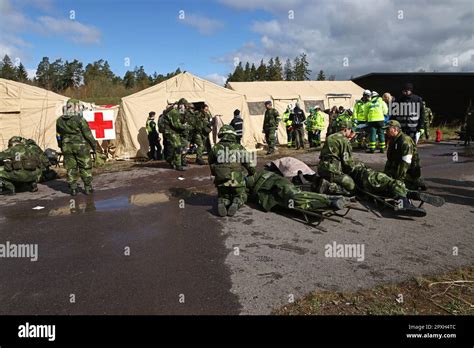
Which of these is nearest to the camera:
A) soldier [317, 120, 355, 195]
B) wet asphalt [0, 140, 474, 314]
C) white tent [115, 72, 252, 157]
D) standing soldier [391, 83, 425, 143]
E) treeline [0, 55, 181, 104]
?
wet asphalt [0, 140, 474, 314]

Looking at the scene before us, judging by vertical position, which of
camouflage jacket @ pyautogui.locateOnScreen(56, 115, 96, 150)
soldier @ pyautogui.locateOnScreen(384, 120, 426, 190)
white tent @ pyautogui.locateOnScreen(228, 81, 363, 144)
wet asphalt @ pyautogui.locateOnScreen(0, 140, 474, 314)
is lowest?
wet asphalt @ pyautogui.locateOnScreen(0, 140, 474, 314)

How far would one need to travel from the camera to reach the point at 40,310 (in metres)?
3.29

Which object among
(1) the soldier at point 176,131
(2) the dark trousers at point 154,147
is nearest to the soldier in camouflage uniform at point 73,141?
(1) the soldier at point 176,131

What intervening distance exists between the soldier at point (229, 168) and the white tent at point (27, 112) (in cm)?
844

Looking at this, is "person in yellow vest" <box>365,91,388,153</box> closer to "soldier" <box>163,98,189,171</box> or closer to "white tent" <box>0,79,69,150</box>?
"soldier" <box>163,98,189,171</box>

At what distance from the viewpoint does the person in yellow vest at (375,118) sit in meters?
10.8

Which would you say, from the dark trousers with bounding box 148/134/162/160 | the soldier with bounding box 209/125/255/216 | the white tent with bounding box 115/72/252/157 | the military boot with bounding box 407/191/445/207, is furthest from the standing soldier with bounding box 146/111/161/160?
the military boot with bounding box 407/191/445/207

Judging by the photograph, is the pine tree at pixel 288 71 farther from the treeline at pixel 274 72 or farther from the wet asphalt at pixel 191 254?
the wet asphalt at pixel 191 254

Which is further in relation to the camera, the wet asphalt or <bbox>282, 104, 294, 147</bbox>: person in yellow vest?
<bbox>282, 104, 294, 147</bbox>: person in yellow vest

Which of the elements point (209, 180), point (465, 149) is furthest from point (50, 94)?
point (465, 149)

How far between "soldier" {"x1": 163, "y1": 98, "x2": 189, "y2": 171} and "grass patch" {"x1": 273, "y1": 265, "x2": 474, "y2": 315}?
7211mm

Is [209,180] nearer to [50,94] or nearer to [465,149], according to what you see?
[50,94]

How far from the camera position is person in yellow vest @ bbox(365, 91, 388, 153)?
35.6 feet
